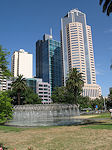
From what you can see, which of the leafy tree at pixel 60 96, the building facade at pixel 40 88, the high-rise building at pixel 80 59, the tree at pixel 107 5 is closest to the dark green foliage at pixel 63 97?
the leafy tree at pixel 60 96

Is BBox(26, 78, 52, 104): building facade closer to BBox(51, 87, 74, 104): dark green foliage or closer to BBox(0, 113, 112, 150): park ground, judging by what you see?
BBox(51, 87, 74, 104): dark green foliage

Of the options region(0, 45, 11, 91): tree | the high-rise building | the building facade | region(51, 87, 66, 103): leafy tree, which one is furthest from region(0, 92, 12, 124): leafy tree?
the high-rise building

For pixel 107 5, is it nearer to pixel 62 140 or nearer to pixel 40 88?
pixel 62 140

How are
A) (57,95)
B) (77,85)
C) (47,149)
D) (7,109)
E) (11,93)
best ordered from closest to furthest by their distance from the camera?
(47,149) < (7,109) < (77,85) < (11,93) < (57,95)

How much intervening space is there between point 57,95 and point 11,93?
1033 inches

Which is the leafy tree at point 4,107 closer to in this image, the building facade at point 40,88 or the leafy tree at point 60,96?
the leafy tree at point 60,96

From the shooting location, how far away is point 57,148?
10750 mm

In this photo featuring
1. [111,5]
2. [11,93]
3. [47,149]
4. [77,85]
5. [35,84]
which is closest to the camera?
[47,149]

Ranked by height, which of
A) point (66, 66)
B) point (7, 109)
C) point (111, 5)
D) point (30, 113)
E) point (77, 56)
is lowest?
point (30, 113)

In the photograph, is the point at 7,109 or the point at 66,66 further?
the point at 66,66

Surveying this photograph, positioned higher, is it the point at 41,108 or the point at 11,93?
the point at 11,93

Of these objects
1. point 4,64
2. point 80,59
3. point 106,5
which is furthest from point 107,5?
point 80,59

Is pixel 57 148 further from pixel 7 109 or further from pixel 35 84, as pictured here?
pixel 35 84

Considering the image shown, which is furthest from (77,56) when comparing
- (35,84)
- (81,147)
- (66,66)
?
(81,147)
